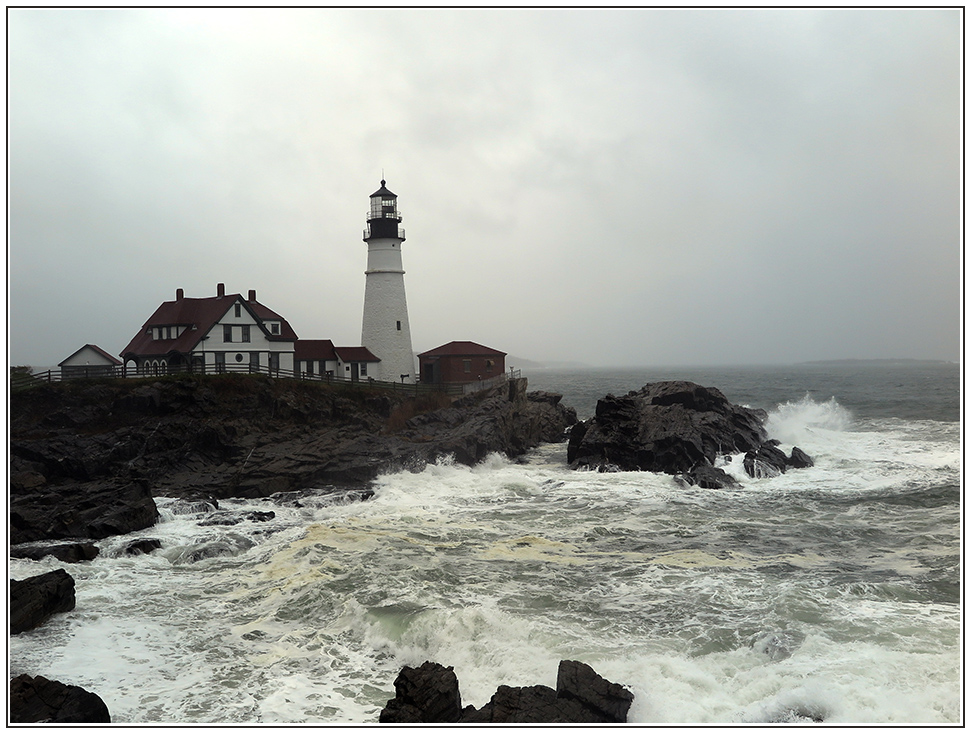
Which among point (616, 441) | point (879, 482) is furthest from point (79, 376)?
point (879, 482)

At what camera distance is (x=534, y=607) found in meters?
8.97

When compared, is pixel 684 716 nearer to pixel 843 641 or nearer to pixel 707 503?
pixel 843 641

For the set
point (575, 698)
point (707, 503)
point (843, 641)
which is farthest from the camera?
point (707, 503)

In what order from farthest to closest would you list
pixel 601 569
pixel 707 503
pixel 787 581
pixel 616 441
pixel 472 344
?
pixel 472 344
pixel 616 441
pixel 707 503
pixel 601 569
pixel 787 581

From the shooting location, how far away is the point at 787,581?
9.83 m

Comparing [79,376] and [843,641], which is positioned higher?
[79,376]

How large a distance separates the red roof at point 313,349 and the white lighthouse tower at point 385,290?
64.8 inches

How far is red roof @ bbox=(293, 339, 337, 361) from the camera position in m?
26.3

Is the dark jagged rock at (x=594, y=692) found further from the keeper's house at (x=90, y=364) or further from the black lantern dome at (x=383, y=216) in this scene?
the black lantern dome at (x=383, y=216)

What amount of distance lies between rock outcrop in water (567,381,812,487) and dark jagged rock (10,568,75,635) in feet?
44.3

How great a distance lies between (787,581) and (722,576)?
2.87ft

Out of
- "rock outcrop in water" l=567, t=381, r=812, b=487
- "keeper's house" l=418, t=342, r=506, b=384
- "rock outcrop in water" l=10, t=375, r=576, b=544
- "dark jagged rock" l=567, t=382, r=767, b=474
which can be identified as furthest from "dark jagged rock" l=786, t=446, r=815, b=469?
"keeper's house" l=418, t=342, r=506, b=384

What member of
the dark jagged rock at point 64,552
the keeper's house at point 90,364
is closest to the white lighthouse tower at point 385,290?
the keeper's house at point 90,364

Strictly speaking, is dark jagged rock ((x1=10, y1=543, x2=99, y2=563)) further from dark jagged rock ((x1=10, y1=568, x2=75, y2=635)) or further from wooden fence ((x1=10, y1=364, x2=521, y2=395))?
wooden fence ((x1=10, y1=364, x2=521, y2=395))
